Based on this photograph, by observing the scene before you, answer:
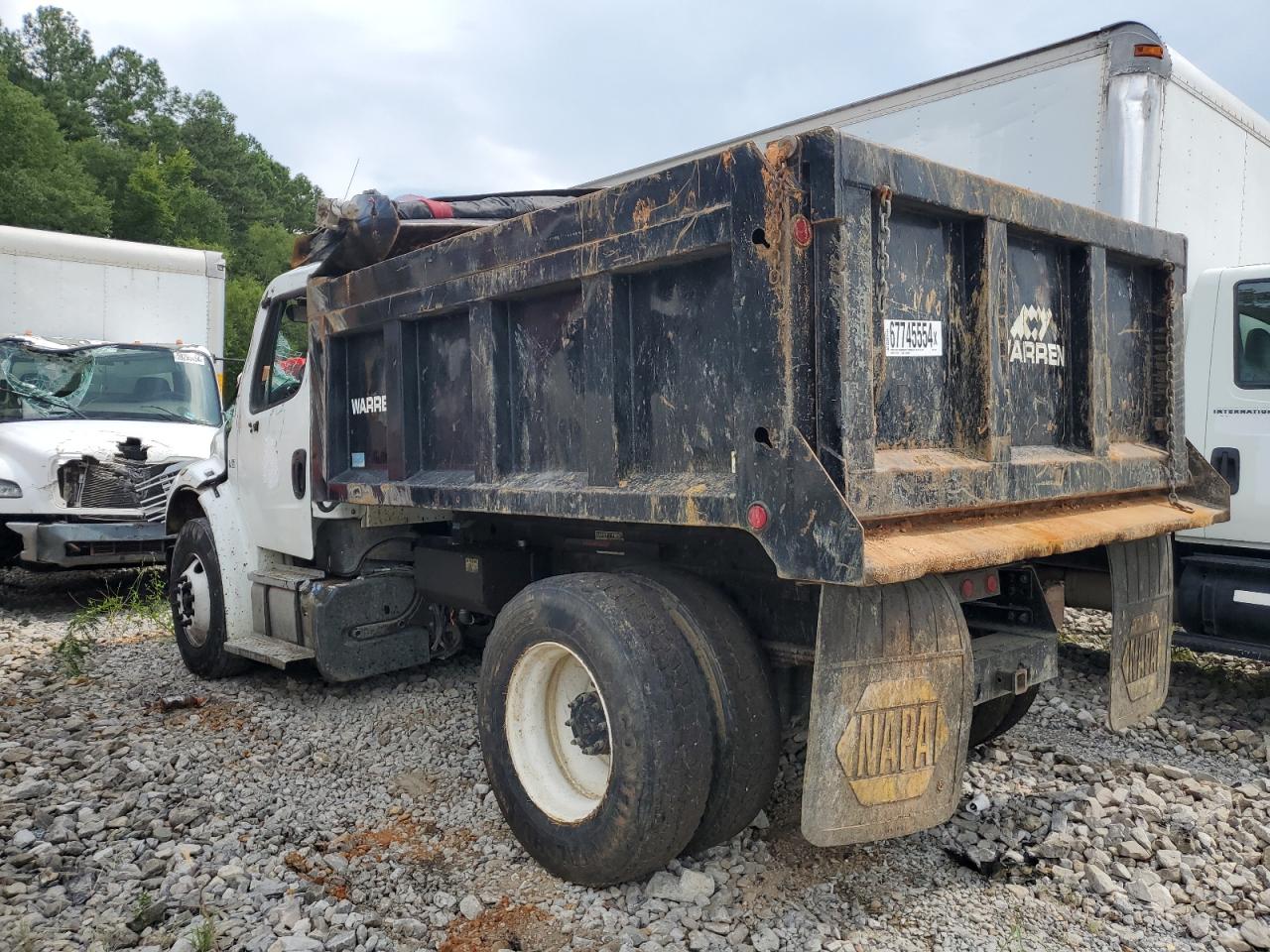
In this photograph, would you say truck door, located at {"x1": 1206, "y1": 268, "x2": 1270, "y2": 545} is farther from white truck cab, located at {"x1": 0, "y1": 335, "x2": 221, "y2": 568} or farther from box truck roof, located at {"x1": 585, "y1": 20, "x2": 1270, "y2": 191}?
white truck cab, located at {"x1": 0, "y1": 335, "x2": 221, "y2": 568}

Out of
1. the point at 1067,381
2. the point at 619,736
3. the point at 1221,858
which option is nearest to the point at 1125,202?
the point at 1067,381

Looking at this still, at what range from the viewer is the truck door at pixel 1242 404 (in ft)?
18.0

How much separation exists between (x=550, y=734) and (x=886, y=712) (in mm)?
1346

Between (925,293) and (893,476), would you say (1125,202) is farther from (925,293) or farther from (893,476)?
(893,476)

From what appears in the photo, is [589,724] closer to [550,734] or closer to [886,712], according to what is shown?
[550,734]

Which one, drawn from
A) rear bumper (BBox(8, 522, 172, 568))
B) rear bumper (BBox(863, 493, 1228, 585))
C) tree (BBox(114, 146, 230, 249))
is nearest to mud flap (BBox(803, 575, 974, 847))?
rear bumper (BBox(863, 493, 1228, 585))

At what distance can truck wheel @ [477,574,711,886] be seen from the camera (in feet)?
10.1

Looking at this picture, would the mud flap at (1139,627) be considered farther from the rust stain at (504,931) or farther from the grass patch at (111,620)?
the grass patch at (111,620)

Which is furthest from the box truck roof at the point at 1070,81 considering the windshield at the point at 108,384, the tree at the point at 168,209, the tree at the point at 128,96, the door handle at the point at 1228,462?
the tree at the point at 128,96

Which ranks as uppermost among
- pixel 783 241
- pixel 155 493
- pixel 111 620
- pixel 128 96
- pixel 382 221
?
pixel 128 96

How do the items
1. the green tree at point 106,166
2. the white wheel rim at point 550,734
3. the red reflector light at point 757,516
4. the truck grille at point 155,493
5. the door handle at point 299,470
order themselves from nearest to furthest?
the red reflector light at point 757,516 < the white wheel rim at point 550,734 < the door handle at point 299,470 < the truck grille at point 155,493 < the green tree at point 106,166

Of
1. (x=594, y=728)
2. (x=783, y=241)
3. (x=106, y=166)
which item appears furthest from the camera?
(x=106, y=166)

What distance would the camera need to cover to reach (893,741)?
2920 mm

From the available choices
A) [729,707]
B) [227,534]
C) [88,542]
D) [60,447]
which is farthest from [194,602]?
[729,707]
